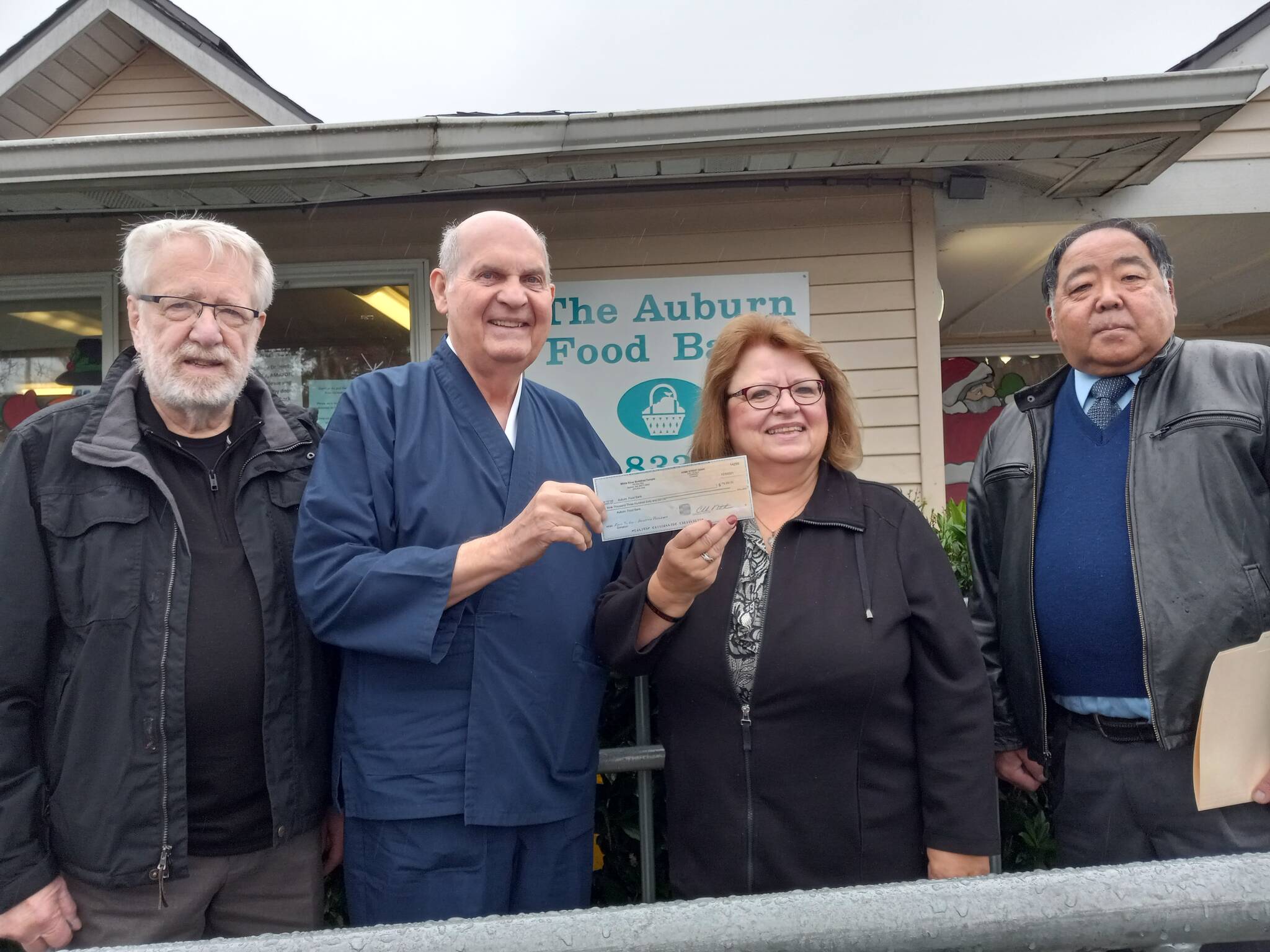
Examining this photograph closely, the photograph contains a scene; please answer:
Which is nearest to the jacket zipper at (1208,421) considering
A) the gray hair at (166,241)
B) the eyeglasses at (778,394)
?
the eyeglasses at (778,394)

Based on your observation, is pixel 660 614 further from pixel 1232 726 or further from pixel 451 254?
pixel 1232 726

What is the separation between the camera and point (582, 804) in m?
1.73

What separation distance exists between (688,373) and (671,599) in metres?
3.20

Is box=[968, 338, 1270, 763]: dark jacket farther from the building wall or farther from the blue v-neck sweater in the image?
the building wall

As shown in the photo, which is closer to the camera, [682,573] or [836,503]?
[682,573]

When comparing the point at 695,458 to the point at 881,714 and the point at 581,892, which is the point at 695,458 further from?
the point at 581,892

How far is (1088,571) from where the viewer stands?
1.80m

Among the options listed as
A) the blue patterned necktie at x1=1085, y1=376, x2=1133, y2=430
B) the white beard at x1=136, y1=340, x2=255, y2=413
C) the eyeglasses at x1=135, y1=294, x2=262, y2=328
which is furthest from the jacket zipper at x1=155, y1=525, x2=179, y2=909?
the blue patterned necktie at x1=1085, y1=376, x2=1133, y2=430

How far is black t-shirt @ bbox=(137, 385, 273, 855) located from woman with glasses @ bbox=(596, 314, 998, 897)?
73 centimetres

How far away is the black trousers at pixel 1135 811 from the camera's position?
1688mm

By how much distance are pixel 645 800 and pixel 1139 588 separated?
120 cm

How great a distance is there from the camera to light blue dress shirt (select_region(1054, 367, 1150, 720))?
69.1 inches

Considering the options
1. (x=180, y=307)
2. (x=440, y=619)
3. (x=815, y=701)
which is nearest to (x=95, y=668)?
(x=440, y=619)

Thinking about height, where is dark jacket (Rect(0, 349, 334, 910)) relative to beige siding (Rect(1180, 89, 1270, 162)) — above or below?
below
